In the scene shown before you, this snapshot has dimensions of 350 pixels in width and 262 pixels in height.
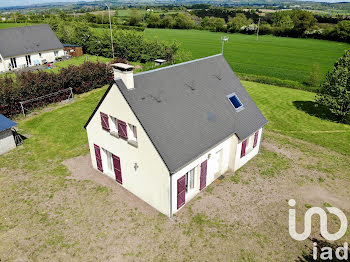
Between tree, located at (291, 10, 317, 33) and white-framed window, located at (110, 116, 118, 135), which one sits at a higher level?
tree, located at (291, 10, 317, 33)

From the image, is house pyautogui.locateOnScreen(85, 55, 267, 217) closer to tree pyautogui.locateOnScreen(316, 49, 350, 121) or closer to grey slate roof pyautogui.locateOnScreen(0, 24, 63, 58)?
tree pyautogui.locateOnScreen(316, 49, 350, 121)

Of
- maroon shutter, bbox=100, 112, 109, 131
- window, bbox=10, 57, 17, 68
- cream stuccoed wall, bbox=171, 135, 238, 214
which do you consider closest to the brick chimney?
maroon shutter, bbox=100, 112, 109, 131

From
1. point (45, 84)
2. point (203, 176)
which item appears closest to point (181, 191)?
point (203, 176)

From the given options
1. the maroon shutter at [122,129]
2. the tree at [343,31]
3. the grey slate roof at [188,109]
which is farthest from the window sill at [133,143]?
the tree at [343,31]

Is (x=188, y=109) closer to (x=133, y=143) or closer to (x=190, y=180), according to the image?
(x=133, y=143)

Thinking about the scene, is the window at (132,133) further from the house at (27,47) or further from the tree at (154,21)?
the tree at (154,21)

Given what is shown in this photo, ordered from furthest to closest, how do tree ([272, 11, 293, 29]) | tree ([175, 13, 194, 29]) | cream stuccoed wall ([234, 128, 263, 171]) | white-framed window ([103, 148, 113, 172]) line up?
tree ([175, 13, 194, 29]) → tree ([272, 11, 293, 29]) → cream stuccoed wall ([234, 128, 263, 171]) → white-framed window ([103, 148, 113, 172])

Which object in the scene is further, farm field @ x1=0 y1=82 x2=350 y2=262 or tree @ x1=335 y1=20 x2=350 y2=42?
tree @ x1=335 y1=20 x2=350 y2=42
